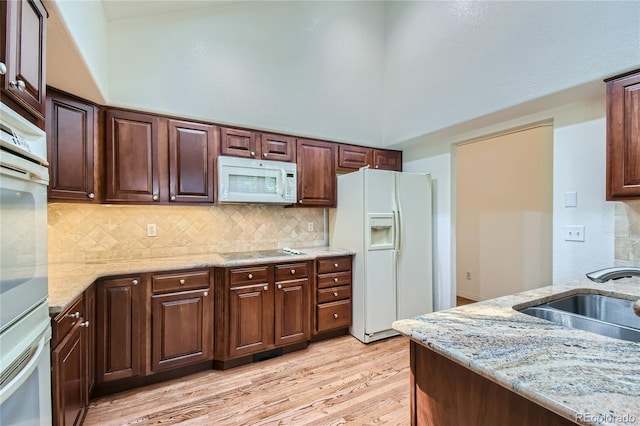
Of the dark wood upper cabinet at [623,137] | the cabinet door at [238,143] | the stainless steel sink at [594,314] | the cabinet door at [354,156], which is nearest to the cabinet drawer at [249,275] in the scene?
the cabinet door at [238,143]

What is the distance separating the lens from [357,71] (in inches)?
136

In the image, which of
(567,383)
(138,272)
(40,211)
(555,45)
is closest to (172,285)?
(138,272)

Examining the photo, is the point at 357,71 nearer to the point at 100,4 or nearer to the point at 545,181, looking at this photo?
the point at 100,4

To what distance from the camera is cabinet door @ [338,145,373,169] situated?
337cm

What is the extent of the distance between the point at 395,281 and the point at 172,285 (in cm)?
215

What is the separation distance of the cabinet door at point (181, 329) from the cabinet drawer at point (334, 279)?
107 cm

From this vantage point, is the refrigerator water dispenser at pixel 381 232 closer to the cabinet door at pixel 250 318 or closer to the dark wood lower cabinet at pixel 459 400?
the cabinet door at pixel 250 318

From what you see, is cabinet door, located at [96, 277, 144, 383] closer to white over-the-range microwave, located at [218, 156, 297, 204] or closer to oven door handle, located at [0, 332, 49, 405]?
oven door handle, located at [0, 332, 49, 405]

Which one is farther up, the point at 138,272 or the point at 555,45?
the point at 555,45

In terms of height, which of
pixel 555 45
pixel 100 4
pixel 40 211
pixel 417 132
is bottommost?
pixel 40 211

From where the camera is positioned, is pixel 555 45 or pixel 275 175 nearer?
pixel 555 45

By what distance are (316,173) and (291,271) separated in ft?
3.69

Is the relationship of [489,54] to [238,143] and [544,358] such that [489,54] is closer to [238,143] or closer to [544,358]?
[238,143]

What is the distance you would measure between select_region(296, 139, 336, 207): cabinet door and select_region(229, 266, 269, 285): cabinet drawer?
877mm
